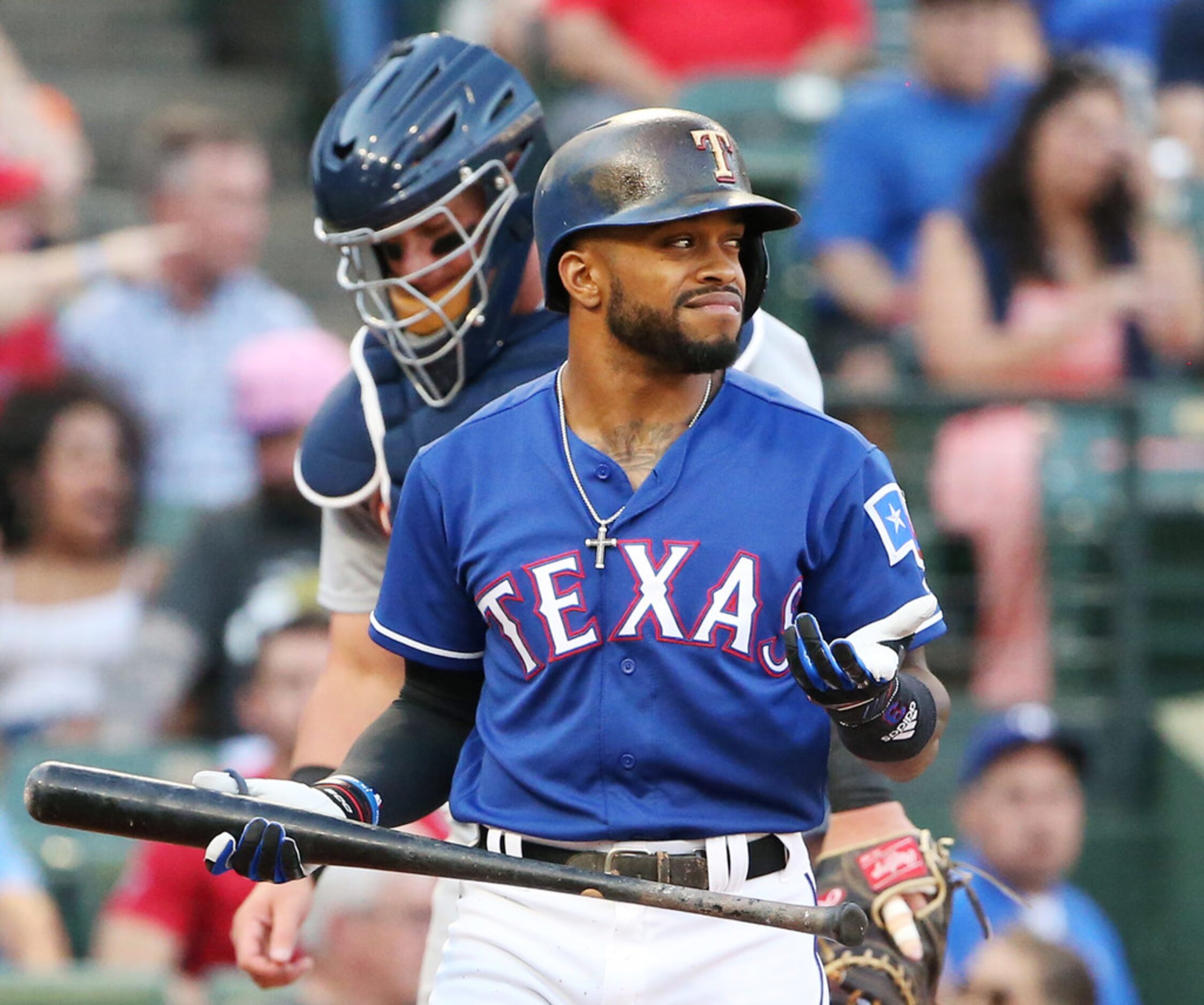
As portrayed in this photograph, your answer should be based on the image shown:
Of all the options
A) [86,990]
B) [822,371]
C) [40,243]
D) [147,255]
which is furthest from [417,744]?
[40,243]

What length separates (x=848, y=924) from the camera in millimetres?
2707

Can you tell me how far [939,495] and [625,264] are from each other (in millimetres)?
4044

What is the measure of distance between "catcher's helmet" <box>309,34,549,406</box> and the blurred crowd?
2.49 metres

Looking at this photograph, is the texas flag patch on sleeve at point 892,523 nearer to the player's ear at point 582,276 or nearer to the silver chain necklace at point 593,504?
the silver chain necklace at point 593,504

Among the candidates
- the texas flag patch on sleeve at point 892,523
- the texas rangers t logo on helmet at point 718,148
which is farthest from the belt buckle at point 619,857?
the texas rangers t logo on helmet at point 718,148

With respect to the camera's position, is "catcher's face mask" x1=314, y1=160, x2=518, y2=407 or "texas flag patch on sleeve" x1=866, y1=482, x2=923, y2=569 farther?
"catcher's face mask" x1=314, y1=160, x2=518, y2=407

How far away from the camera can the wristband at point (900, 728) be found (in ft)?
9.33

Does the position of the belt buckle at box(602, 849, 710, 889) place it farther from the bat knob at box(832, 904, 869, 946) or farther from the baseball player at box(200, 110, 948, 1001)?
the bat knob at box(832, 904, 869, 946)

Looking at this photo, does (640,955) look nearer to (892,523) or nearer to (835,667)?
(835,667)

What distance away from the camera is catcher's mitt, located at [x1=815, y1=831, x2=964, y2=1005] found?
11.5ft

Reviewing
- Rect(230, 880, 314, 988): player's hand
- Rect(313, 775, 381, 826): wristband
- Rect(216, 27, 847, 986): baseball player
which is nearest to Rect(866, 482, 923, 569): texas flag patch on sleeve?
Rect(216, 27, 847, 986): baseball player

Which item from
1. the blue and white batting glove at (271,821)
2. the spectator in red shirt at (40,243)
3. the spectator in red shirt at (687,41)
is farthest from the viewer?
the spectator in red shirt at (687,41)

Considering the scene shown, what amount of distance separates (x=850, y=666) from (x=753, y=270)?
0.75 metres

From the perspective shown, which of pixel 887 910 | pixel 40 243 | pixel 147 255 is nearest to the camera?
pixel 887 910
